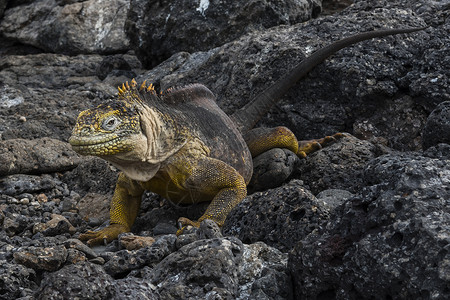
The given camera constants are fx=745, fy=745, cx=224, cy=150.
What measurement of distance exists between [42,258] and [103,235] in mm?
1360

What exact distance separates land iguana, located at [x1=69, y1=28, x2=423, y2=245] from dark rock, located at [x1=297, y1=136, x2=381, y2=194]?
26cm

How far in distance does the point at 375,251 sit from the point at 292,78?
417cm

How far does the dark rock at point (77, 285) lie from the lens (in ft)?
9.54

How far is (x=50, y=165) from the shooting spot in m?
6.93

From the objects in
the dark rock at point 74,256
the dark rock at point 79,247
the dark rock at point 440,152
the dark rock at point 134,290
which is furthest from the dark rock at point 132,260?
the dark rock at point 440,152

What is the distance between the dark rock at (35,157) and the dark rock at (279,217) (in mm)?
2866

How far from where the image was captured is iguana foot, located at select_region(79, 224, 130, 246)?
5.34m

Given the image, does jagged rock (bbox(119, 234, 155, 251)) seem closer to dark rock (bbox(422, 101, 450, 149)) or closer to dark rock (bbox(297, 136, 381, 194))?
dark rock (bbox(297, 136, 381, 194))

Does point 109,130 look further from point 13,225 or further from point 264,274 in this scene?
point 264,274

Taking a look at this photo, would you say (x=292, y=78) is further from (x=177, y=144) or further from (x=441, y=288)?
(x=441, y=288)

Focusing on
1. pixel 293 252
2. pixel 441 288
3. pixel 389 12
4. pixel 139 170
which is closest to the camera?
pixel 441 288

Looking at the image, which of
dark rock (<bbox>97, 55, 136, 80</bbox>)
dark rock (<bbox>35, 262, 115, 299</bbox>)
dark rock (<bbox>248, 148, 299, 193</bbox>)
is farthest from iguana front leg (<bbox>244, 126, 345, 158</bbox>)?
dark rock (<bbox>97, 55, 136, 80</bbox>)

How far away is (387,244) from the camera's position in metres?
2.98

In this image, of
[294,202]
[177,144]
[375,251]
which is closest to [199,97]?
[177,144]
